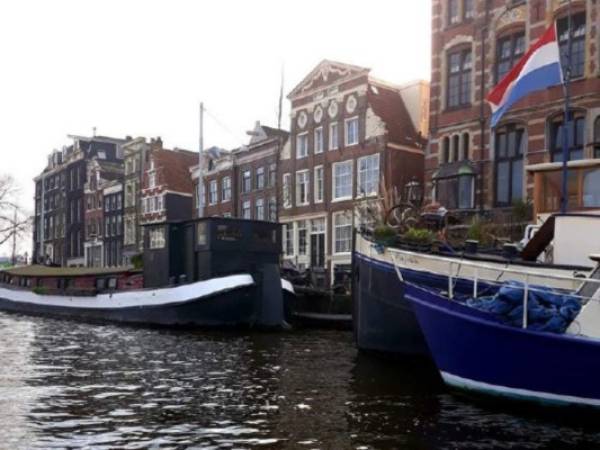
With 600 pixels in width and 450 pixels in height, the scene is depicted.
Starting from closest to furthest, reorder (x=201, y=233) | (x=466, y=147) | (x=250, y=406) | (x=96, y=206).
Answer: (x=250, y=406)
(x=201, y=233)
(x=466, y=147)
(x=96, y=206)

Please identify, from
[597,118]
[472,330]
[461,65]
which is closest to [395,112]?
[461,65]

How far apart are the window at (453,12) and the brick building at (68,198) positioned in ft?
142

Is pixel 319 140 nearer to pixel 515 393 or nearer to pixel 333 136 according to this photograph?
pixel 333 136

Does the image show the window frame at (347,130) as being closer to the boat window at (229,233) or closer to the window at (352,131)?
the window at (352,131)

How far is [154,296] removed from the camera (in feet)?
76.9

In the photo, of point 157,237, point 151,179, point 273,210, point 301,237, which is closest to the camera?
point 157,237

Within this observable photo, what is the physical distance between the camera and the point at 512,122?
25.6 meters

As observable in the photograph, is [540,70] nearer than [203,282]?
Yes

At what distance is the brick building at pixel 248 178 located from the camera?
133 feet

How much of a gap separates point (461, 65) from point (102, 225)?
4073 cm

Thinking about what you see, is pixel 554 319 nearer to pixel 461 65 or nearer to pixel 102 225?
pixel 461 65

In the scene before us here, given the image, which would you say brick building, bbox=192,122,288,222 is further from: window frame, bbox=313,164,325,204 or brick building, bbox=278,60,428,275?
window frame, bbox=313,164,325,204

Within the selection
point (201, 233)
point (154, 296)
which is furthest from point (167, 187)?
point (201, 233)

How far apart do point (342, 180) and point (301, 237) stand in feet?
13.9
